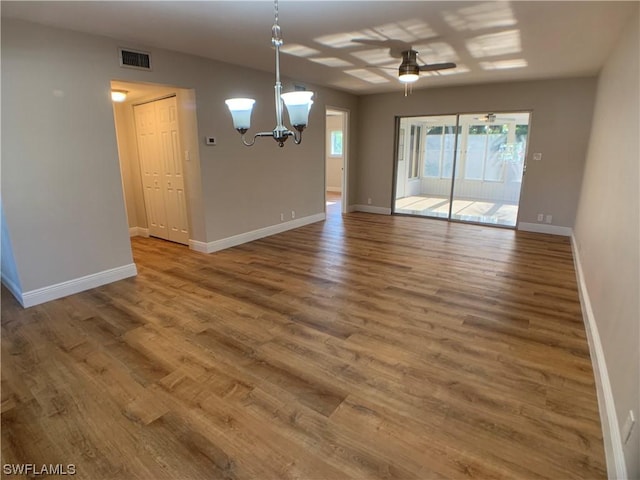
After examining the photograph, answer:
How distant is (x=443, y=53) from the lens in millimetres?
4031

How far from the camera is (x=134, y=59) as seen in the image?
370 cm

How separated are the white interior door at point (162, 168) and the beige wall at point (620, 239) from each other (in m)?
4.71

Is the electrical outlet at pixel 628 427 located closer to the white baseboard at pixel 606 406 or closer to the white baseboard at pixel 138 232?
the white baseboard at pixel 606 406

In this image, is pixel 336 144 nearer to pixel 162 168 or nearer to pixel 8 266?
pixel 162 168

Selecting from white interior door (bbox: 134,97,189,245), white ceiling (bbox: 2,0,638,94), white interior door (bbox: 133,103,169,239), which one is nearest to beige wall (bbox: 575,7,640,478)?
white ceiling (bbox: 2,0,638,94)

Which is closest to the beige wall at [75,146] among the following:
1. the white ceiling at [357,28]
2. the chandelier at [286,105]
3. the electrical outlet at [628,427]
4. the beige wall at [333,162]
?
the white ceiling at [357,28]

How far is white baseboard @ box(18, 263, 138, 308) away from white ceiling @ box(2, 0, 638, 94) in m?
2.34

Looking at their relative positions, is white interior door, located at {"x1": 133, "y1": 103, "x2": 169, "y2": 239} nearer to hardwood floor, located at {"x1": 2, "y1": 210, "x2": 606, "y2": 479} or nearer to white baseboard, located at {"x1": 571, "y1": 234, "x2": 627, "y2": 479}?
hardwood floor, located at {"x1": 2, "y1": 210, "x2": 606, "y2": 479}

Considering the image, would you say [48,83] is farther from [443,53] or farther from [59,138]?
[443,53]

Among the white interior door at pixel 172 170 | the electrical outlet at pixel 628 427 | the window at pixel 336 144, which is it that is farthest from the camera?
the window at pixel 336 144

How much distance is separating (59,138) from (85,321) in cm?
171

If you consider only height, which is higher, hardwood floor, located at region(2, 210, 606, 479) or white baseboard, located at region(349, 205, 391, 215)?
white baseboard, located at region(349, 205, 391, 215)

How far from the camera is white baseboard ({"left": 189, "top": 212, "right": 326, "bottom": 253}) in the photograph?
488 centimetres

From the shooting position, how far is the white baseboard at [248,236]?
488cm
